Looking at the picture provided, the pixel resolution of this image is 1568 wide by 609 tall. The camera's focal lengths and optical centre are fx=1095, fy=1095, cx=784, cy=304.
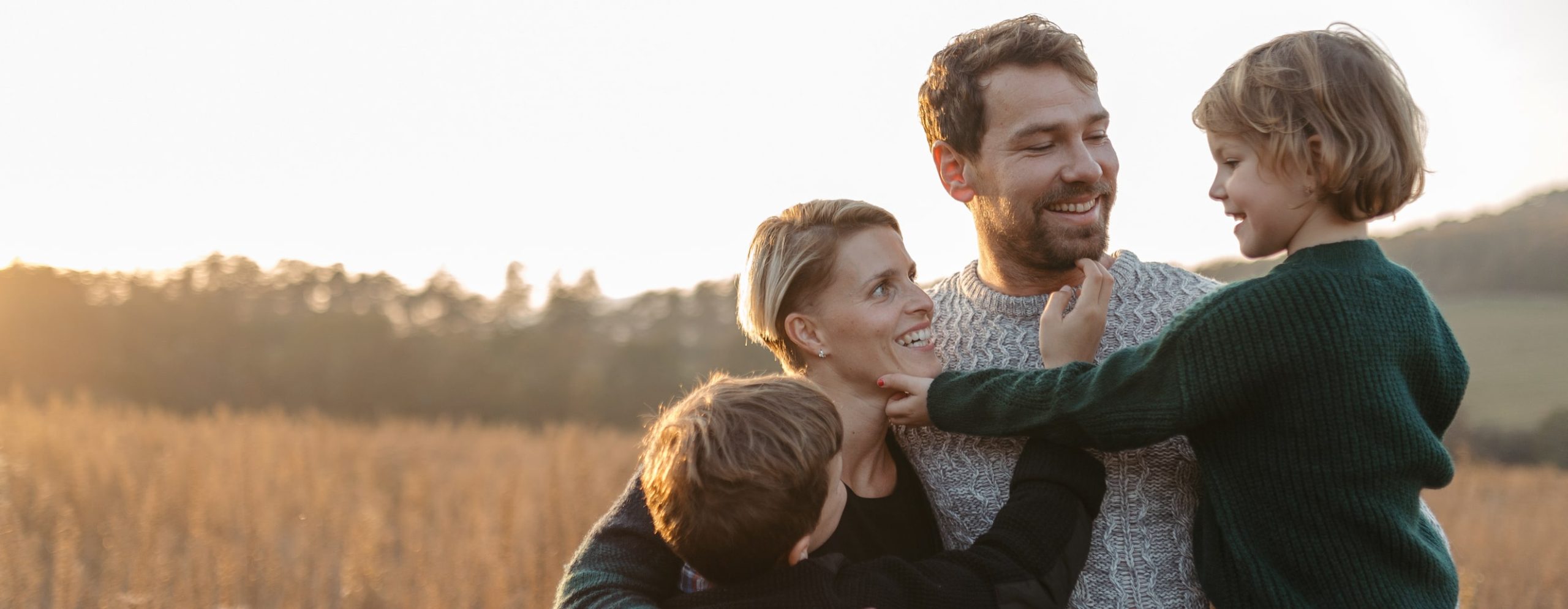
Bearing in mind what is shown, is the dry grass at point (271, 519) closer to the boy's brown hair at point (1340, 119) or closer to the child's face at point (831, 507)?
the child's face at point (831, 507)

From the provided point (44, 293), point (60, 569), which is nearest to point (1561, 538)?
point (60, 569)

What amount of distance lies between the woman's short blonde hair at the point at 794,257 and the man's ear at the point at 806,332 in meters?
0.02

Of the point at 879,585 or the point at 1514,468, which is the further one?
the point at 1514,468

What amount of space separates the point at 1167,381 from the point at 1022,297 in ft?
2.45

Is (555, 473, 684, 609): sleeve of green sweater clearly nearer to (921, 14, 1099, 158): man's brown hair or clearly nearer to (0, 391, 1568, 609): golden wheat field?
(921, 14, 1099, 158): man's brown hair

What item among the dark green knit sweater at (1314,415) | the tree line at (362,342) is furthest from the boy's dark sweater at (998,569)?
the tree line at (362,342)

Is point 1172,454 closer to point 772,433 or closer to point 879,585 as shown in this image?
point 879,585

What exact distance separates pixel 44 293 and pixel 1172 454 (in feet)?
66.7

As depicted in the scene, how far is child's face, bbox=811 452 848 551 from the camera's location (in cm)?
204

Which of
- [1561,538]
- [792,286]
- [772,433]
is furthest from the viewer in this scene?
[1561,538]

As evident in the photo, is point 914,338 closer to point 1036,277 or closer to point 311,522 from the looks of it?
point 1036,277

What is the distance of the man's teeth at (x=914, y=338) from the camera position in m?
2.64

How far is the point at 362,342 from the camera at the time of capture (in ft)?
67.2

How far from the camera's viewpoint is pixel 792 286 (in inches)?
104
